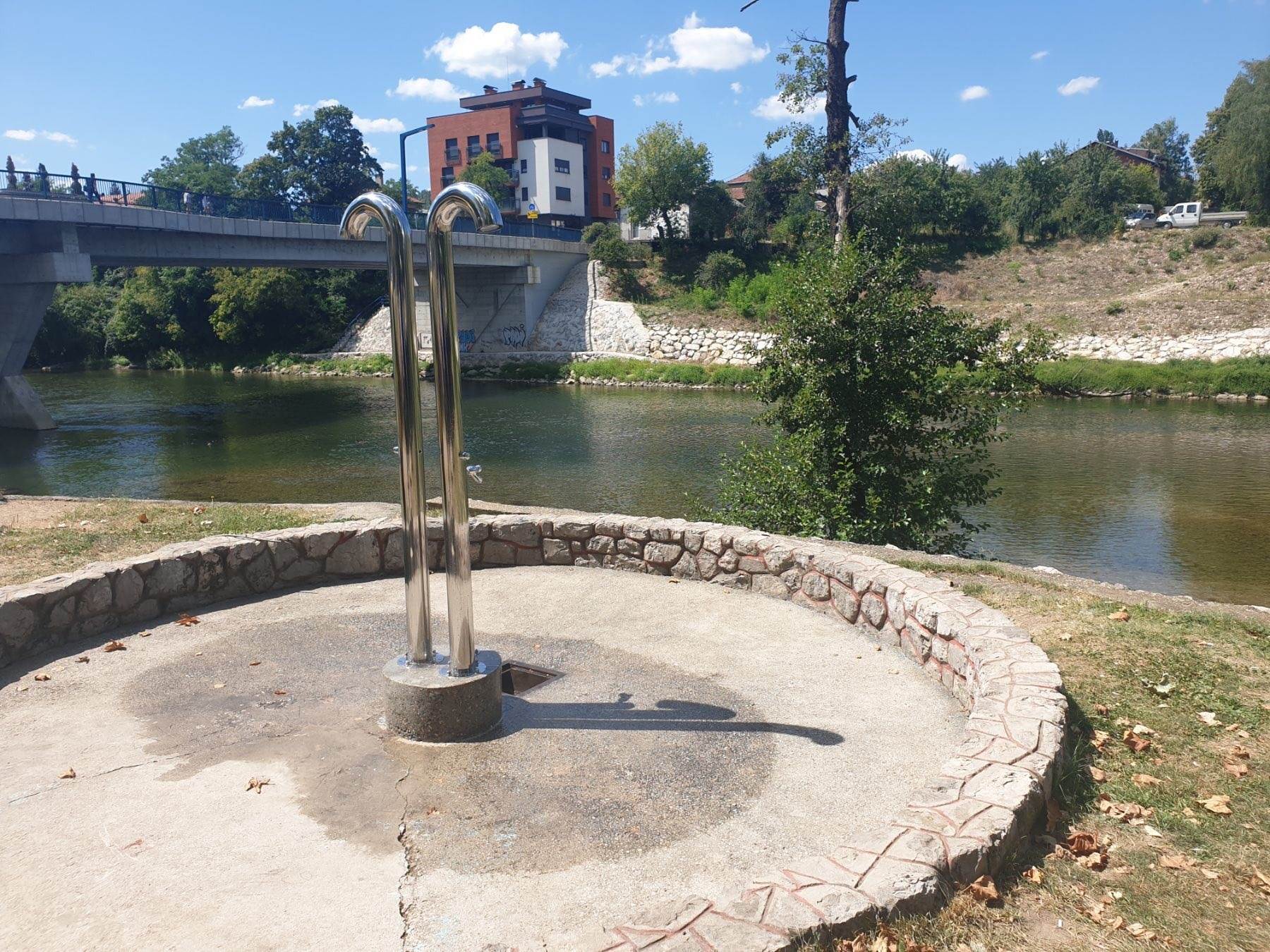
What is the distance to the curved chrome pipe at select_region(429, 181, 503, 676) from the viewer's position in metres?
4.93

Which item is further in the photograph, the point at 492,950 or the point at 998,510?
the point at 998,510

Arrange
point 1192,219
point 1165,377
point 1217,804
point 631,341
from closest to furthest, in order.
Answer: point 1217,804, point 1165,377, point 631,341, point 1192,219

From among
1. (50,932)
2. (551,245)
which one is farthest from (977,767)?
(551,245)

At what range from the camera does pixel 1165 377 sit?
30406 millimetres

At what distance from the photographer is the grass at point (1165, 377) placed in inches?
1159

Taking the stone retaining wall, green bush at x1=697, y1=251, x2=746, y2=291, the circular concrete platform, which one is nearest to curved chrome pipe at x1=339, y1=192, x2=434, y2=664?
Result: the circular concrete platform

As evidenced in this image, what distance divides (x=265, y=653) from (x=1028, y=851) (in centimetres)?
454

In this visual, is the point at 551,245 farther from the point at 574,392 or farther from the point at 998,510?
the point at 998,510

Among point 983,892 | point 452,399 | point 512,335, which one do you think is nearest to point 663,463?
point 452,399

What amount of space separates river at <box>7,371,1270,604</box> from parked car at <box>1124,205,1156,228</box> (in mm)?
23648

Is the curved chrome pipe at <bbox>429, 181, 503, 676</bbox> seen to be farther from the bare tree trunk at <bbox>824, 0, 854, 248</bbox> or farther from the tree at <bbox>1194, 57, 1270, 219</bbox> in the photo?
the tree at <bbox>1194, 57, 1270, 219</bbox>

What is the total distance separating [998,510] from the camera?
606 inches

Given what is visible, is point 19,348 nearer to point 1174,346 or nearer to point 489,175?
point 1174,346

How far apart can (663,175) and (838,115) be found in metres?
31.0
